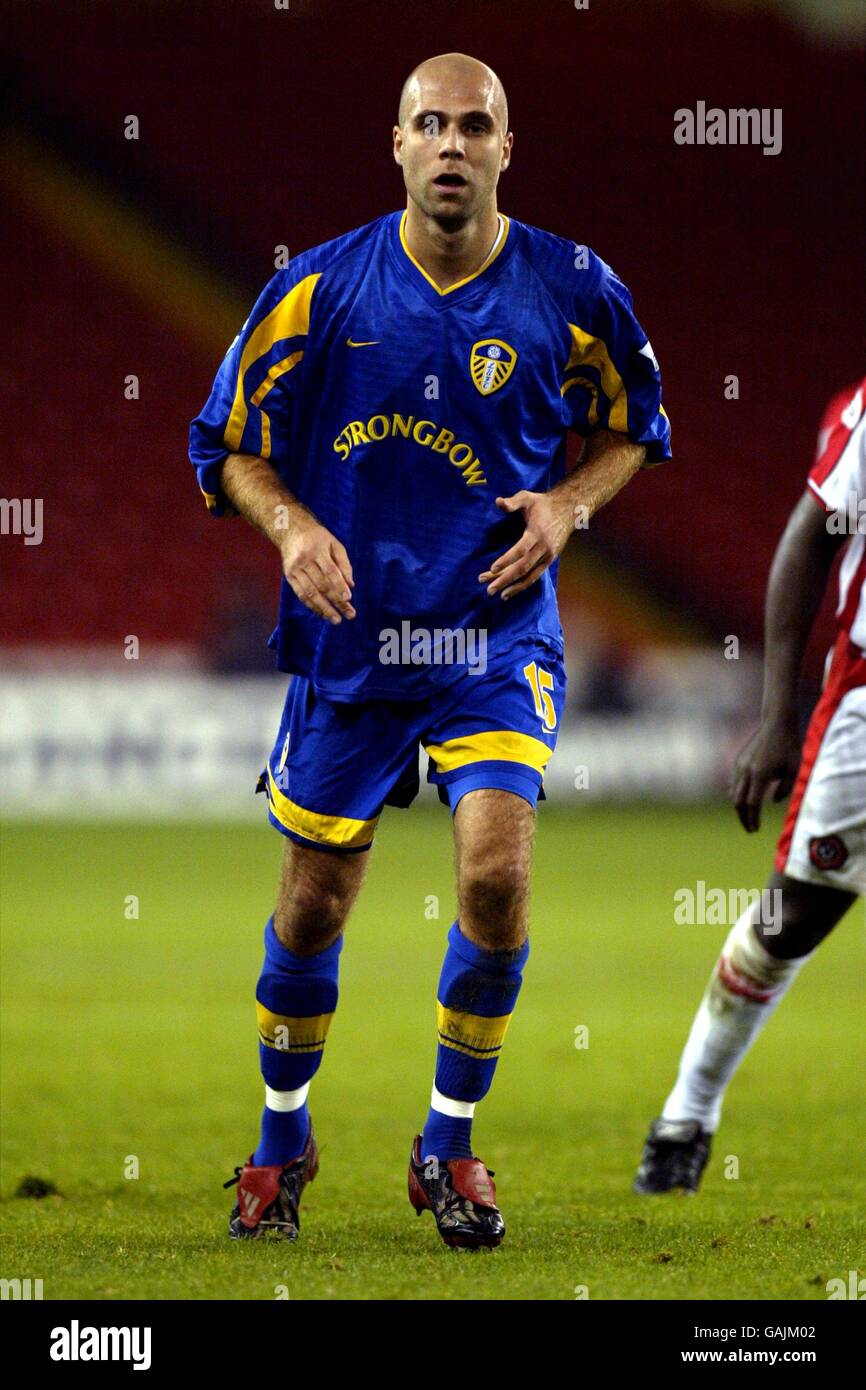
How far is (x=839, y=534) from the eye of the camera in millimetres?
4227

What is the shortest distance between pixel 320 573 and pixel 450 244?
2.51ft

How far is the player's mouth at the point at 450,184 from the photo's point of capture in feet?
12.3

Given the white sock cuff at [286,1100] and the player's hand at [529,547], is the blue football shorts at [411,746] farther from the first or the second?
the white sock cuff at [286,1100]

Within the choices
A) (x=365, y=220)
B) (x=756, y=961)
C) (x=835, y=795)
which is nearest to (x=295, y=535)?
(x=835, y=795)

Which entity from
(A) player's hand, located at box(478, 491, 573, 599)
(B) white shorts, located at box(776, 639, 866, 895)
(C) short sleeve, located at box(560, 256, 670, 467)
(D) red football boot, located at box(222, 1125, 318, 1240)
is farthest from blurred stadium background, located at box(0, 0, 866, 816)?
(A) player's hand, located at box(478, 491, 573, 599)

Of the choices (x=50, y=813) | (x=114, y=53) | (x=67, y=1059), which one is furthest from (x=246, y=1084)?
(x=114, y=53)

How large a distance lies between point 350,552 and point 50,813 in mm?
11421

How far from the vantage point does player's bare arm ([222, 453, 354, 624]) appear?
11.8 feet

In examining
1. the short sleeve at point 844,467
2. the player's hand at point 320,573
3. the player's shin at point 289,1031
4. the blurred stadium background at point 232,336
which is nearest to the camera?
the player's hand at point 320,573

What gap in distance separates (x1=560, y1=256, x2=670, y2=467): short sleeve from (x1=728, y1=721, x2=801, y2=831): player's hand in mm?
733

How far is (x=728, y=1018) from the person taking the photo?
4.56m

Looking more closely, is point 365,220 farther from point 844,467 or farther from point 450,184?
point 450,184

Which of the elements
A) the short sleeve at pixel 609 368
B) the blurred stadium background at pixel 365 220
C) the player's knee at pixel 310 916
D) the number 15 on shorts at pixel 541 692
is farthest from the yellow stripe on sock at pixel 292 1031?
the blurred stadium background at pixel 365 220

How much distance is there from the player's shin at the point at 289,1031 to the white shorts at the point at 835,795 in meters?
1.09
